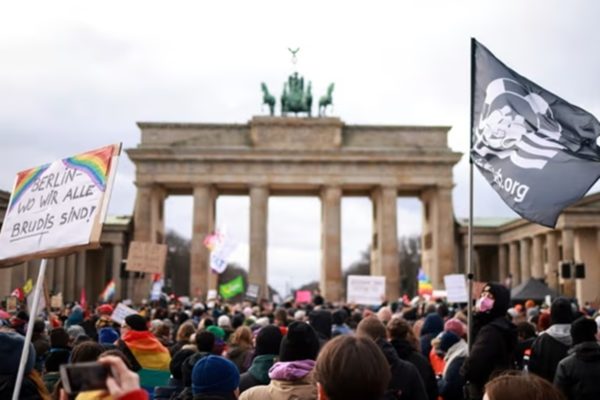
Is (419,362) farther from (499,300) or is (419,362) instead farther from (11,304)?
(11,304)

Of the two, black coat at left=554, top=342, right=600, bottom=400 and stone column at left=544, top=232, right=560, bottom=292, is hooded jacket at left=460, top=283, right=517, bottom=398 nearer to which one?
black coat at left=554, top=342, right=600, bottom=400

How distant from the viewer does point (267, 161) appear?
6475cm

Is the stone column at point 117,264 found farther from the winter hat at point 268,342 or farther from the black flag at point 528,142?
the winter hat at point 268,342

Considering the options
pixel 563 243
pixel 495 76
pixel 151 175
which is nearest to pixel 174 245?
pixel 151 175

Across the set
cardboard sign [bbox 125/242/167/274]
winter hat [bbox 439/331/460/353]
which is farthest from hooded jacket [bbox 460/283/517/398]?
cardboard sign [bbox 125/242/167/274]

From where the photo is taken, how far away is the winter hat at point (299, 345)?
246 inches

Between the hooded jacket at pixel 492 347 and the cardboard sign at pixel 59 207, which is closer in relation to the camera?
the cardboard sign at pixel 59 207

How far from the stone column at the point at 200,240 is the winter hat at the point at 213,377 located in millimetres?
58725

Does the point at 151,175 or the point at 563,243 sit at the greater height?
the point at 151,175

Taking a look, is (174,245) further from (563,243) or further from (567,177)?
(567,177)

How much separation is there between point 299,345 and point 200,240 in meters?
58.6

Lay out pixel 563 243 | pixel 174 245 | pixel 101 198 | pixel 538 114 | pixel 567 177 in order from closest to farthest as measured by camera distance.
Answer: pixel 101 198 → pixel 567 177 → pixel 538 114 → pixel 563 243 → pixel 174 245

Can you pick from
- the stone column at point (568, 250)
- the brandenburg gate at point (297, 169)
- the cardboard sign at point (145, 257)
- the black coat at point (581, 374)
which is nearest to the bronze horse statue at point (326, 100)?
the brandenburg gate at point (297, 169)

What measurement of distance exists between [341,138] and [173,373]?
57.2m
